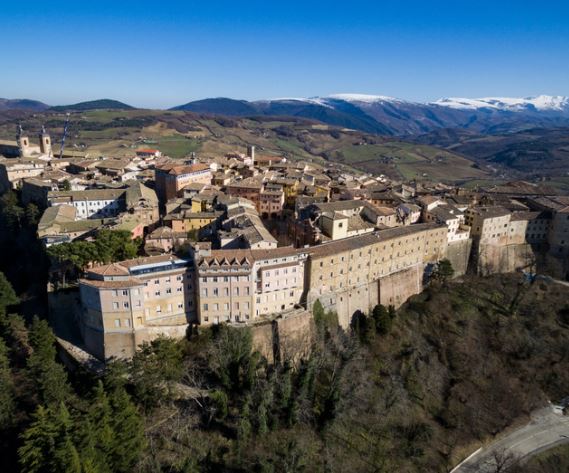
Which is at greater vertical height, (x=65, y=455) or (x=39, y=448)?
(x=65, y=455)

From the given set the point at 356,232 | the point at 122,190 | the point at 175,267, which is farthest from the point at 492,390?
the point at 122,190

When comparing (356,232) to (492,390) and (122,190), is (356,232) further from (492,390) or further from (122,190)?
(122,190)

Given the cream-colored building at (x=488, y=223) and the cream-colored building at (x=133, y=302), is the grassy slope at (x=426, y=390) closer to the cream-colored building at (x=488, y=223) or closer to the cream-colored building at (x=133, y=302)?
the cream-colored building at (x=133, y=302)

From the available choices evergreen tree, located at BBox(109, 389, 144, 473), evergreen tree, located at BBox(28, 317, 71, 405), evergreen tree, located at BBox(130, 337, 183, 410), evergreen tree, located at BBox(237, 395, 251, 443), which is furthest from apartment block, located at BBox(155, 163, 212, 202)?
evergreen tree, located at BBox(109, 389, 144, 473)

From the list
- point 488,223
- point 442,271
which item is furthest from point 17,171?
point 488,223

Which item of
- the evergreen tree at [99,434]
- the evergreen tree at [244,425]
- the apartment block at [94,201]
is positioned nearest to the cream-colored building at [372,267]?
the evergreen tree at [244,425]

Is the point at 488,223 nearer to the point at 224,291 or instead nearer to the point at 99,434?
the point at 224,291
